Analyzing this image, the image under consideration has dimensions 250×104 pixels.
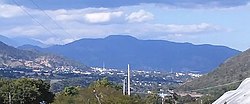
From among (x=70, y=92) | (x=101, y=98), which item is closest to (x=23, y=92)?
(x=70, y=92)

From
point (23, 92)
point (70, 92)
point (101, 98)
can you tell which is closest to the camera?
point (101, 98)

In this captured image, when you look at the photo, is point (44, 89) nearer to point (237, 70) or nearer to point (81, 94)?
point (81, 94)

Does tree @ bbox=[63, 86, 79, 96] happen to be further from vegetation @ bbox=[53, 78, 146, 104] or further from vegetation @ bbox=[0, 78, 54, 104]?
vegetation @ bbox=[0, 78, 54, 104]

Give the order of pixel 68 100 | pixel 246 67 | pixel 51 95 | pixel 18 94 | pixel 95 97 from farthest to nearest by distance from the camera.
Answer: pixel 246 67
pixel 51 95
pixel 18 94
pixel 68 100
pixel 95 97

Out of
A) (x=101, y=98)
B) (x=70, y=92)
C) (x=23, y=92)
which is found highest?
(x=23, y=92)

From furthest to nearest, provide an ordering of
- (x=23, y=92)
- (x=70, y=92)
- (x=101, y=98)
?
(x=23, y=92) < (x=70, y=92) < (x=101, y=98)

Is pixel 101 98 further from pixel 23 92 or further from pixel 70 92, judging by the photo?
pixel 23 92

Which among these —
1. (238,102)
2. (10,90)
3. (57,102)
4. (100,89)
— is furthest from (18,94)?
(238,102)

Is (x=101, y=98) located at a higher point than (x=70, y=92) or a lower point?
lower
